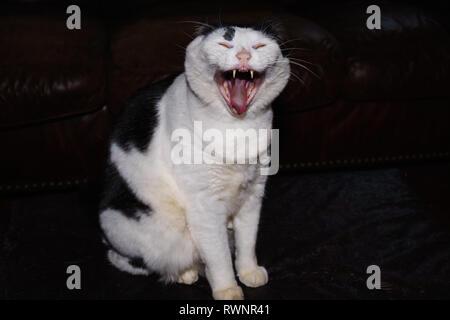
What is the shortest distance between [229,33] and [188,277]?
691 mm

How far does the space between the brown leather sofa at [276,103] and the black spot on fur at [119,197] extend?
466 mm

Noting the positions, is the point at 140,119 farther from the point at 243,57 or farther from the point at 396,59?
the point at 396,59

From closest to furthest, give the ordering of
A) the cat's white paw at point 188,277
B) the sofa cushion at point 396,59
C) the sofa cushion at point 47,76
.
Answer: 1. the cat's white paw at point 188,277
2. the sofa cushion at point 47,76
3. the sofa cushion at point 396,59

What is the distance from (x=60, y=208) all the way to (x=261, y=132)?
0.90 metres

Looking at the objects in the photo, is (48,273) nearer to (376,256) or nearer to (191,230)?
(191,230)

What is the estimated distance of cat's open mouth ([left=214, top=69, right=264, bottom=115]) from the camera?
1143mm

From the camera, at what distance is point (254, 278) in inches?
54.7

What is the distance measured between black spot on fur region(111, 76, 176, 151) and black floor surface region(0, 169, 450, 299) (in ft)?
1.19

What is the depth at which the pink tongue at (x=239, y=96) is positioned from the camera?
1145 millimetres

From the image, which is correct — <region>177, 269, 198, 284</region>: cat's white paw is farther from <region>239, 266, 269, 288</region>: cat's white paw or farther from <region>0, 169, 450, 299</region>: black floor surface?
<region>239, 266, 269, 288</region>: cat's white paw

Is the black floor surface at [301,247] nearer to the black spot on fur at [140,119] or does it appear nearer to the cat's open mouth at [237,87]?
Answer: the black spot on fur at [140,119]

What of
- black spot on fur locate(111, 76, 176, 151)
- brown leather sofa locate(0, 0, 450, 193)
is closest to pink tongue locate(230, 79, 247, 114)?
black spot on fur locate(111, 76, 176, 151)

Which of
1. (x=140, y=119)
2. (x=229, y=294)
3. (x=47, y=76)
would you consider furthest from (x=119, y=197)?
(x=47, y=76)

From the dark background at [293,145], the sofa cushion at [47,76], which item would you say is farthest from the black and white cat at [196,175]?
the sofa cushion at [47,76]
